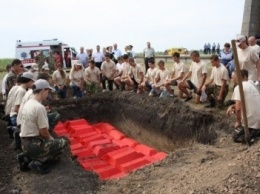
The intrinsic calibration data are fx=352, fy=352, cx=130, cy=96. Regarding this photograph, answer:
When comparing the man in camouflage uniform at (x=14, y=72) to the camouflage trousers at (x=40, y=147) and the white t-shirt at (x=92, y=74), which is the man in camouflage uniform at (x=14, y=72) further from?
the white t-shirt at (x=92, y=74)

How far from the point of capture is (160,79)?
38.7 ft

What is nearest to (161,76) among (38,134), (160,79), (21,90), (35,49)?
(160,79)

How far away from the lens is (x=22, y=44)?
89.6 feet

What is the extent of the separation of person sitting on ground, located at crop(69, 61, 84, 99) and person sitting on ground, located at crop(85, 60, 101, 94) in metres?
0.38

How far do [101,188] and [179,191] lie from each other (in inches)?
56.3

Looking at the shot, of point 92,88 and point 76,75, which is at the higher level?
point 76,75

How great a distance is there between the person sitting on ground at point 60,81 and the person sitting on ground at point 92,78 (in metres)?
0.93

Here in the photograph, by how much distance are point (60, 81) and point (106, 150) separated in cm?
→ 495

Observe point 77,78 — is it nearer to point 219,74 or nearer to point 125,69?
point 125,69

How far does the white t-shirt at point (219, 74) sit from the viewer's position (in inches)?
378

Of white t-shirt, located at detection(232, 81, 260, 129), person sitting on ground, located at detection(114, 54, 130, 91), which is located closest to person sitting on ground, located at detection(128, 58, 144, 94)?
person sitting on ground, located at detection(114, 54, 130, 91)

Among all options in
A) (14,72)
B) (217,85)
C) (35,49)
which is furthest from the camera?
(35,49)

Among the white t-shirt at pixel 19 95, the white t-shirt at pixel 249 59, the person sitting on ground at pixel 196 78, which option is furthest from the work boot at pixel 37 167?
the person sitting on ground at pixel 196 78

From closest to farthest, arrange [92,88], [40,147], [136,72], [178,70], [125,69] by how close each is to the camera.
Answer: [40,147]
[178,70]
[136,72]
[125,69]
[92,88]
